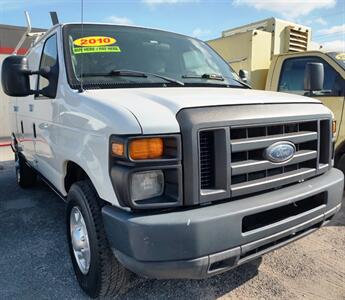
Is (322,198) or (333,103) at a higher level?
(333,103)

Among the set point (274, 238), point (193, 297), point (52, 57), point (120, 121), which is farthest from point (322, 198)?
point (52, 57)

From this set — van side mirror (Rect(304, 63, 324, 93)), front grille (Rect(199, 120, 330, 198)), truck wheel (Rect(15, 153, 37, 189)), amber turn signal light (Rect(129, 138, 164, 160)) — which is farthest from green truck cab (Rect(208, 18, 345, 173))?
truck wheel (Rect(15, 153, 37, 189))

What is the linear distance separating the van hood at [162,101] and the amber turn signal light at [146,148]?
55 millimetres

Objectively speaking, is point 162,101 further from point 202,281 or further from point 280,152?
point 202,281

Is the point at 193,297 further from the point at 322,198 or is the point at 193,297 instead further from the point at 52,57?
the point at 52,57

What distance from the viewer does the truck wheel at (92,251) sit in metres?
2.40

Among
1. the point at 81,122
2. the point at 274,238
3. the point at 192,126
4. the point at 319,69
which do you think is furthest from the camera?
the point at 319,69

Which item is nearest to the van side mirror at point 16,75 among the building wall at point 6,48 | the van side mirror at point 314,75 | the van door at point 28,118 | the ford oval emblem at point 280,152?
the van door at point 28,118

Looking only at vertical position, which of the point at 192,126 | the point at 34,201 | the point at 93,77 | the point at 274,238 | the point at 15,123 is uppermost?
the point at 93,77

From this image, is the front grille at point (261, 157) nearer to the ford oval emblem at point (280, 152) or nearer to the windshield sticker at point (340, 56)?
the ford oval emblem at point (280, 152)

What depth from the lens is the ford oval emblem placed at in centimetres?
236

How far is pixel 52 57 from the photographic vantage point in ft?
11.4

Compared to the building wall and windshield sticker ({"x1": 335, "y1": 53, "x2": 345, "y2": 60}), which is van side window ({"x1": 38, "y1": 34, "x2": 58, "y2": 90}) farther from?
the building wall

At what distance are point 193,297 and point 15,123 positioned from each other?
13.2 feet
